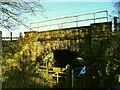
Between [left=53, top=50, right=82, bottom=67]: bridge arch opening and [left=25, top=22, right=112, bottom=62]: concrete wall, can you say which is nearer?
[left=25, top=22, right=112, bottom=62]: concrete wall

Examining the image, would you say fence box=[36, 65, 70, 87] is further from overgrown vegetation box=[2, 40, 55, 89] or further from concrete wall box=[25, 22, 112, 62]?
concrete wall box=[25, 22, 112, 62]

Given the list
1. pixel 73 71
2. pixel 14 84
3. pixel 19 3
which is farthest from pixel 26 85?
pixel 19 3

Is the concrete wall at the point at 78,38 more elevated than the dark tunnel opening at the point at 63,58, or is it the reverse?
the concrete wall at the point at 78,38

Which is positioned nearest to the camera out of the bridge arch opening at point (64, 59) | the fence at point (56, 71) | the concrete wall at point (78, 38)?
the concrete wall at point (78, 38)

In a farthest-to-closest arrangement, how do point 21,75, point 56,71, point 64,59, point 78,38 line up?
1. point 64,59
2. point 56,71
3. point 78,38
4. point 21,75

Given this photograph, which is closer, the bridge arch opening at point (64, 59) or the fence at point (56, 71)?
the fence at point (56, 71)

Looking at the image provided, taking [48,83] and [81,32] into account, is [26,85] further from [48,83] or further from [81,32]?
[81,32]

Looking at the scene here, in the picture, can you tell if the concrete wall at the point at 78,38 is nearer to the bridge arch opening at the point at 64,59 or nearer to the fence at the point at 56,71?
the fence at the point at 56,71

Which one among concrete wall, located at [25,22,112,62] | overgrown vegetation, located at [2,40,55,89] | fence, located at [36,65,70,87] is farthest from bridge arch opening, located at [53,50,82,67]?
overgrown vegetation, located at [2,40,55,89]

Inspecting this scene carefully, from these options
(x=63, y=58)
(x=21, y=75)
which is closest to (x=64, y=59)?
(x=63, y=58)

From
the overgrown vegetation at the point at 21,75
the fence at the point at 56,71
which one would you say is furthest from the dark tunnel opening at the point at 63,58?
the overgrown vegetation at the point at 21,75

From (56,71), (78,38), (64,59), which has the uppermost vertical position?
(78,38)

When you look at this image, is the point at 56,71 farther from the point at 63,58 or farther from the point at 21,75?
the point at 21,75

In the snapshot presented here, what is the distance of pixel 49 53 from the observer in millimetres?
18453
